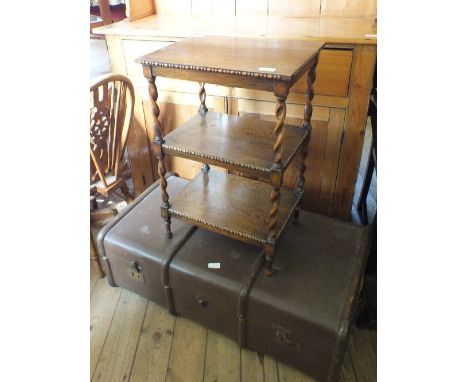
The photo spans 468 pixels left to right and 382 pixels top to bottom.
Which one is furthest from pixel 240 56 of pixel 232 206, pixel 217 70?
pixel 232 206

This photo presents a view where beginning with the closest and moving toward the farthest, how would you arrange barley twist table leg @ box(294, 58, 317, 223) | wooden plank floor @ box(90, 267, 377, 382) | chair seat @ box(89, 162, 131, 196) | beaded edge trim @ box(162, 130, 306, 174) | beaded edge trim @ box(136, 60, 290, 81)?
beaded edge trim @ box(136, 60, 290, 81), beaded edge trim @ box(162, 130, 306, 174), barley twist table leg @ box(294, 58, 317, 223), wooden plank floor @ box(90, 267, 377, 382), chair seat @ box(89, 162, 131, 196)

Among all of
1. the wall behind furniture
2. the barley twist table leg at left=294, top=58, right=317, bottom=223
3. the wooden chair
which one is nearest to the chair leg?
the wooden chair

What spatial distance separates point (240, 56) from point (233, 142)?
0.29m

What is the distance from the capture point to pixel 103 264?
1607 millimetres

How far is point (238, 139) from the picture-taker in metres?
1.27

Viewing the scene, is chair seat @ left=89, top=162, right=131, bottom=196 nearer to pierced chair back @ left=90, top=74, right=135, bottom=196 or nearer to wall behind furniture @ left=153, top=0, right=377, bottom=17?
pierced chair back @ left=90, top=74, right=135, bottom=196

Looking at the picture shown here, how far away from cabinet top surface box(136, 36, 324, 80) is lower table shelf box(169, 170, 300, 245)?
1.77 feet

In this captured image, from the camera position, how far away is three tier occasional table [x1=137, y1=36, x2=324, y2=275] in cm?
101

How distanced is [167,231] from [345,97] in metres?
0.88

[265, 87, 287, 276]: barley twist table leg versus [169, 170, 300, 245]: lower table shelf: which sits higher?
[265, 87, 287, 276]: barley twist table leg

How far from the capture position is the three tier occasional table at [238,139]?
101 centimetres

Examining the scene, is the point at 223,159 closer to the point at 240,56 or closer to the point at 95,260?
the point at 240,56

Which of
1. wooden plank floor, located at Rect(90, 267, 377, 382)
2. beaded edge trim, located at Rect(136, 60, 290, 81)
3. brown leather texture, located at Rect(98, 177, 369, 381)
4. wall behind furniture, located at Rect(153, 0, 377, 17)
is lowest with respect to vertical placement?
wooden plank floor, located at Rect(90, 267, 377, 382)
